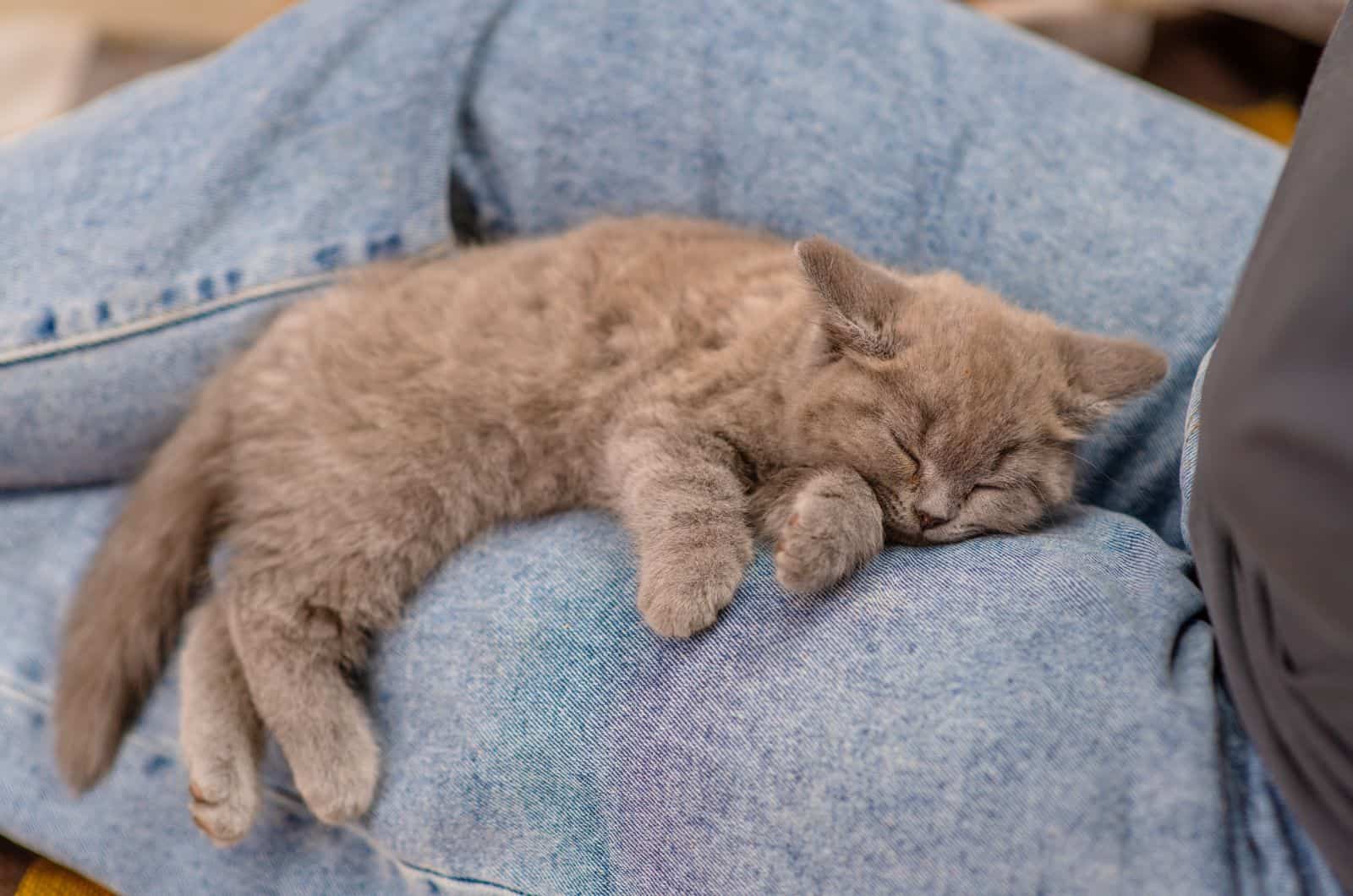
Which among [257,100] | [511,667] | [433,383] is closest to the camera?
[511,667]

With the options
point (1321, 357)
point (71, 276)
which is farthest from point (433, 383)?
point (1321, 357)

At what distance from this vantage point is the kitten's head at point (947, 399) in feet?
3.76

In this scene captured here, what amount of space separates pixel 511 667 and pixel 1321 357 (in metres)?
0.83

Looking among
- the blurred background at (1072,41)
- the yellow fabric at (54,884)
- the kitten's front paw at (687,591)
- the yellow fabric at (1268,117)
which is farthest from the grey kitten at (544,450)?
the yellow fabric at (1268,117)

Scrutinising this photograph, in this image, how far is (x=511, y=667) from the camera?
44.2 inches

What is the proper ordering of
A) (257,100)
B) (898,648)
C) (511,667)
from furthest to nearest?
(257,100) → (511,667) → (898,648)

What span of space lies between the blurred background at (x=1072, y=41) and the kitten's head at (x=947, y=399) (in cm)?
112

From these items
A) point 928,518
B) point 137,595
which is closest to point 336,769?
point 137,595

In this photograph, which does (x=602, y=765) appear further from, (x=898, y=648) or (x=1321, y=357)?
(x=1321, y=357)

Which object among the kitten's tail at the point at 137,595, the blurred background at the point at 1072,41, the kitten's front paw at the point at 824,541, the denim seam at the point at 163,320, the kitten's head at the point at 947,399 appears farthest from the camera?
the blurred background at the point at 1072,41

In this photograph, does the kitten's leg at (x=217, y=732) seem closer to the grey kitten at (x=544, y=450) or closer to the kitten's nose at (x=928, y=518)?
the grey kitten at (x=544, y=450)

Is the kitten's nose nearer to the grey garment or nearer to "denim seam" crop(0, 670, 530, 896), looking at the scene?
the grey garment

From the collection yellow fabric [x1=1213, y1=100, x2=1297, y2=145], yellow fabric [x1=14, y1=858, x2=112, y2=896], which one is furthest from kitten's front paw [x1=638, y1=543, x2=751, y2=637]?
yellow fabric [x1=1213, y1=100, x2=1297, y2=145]

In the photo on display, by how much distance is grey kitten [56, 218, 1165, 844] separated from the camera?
1160 mm
